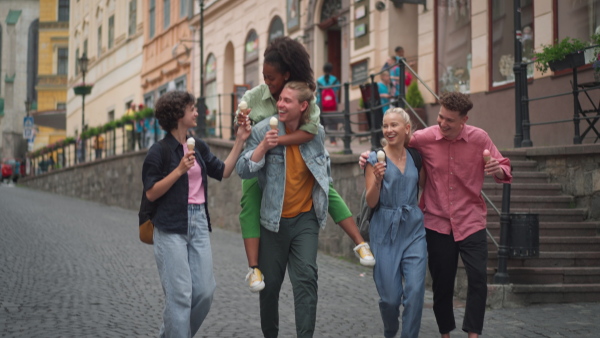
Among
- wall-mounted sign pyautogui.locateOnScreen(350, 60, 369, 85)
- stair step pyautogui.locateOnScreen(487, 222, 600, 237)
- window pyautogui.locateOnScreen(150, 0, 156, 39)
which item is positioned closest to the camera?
stair step pyautogui.locateOnScreen(487, 222, 600, 237)

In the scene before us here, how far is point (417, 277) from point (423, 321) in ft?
7.73

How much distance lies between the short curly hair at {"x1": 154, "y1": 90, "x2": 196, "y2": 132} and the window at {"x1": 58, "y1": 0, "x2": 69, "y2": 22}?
212ft

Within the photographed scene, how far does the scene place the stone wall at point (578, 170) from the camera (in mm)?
10281

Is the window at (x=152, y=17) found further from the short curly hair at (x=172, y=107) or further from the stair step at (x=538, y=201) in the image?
the short curly hair at (x=172, y=107)

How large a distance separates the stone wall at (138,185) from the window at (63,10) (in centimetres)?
2638

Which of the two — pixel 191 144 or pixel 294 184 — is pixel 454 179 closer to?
pixel 294 184

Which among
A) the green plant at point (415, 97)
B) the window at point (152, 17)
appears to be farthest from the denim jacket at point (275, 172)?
the window at point (152, 17)

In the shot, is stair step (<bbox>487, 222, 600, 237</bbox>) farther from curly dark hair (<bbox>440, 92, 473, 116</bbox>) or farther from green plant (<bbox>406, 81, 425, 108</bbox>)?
green plant (<bbox>406, 81, 425, 108</bbox>)

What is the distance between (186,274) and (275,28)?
20.0m

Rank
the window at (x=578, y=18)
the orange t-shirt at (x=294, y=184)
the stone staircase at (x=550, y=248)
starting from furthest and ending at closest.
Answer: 1. the window at (x=578, y=18)
2. the stone staircase at (x=550, y=248)
3. the orange t-shirt at (x=294, y=184)

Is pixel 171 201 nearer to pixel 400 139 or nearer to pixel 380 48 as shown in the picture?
pixel 400 139

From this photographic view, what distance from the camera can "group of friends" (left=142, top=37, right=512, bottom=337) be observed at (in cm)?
567

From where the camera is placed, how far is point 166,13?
3450 cm

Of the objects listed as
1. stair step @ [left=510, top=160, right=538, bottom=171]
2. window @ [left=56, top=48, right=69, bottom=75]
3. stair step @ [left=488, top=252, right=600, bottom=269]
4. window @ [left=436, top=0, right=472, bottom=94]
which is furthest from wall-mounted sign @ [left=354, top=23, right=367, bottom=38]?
window @ [left=56, top=48, right=69, bottom=75]
